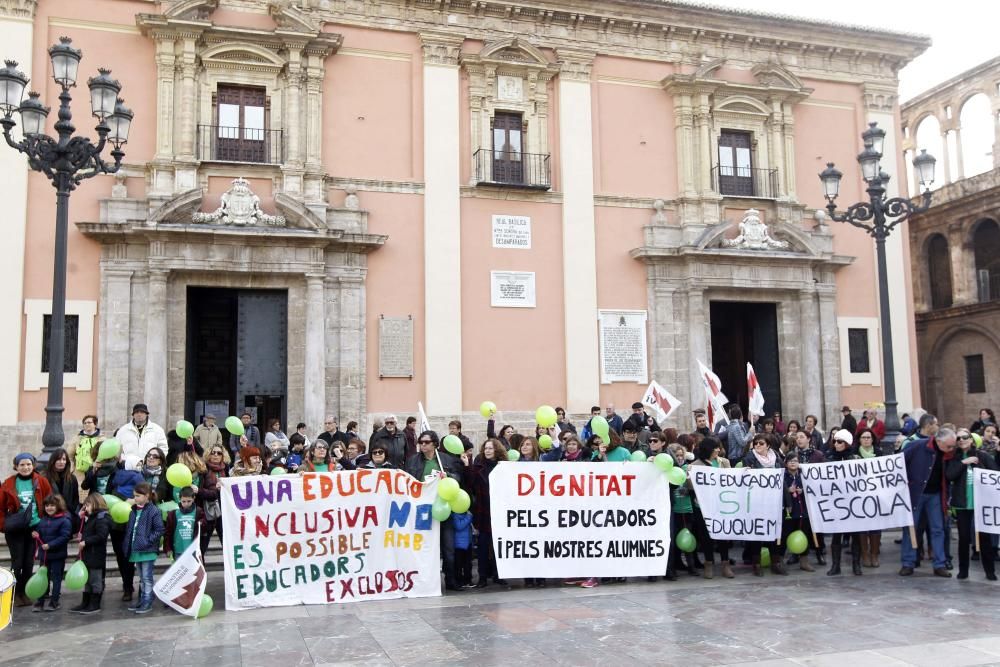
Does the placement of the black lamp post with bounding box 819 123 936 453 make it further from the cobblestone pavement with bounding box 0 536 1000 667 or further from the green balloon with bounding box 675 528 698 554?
the green balloon with bounding box 675 528 698 554

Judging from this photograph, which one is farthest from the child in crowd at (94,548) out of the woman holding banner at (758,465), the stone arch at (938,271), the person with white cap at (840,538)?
the stone arch at (938,271)

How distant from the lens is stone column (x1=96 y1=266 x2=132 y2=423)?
15.6 metres

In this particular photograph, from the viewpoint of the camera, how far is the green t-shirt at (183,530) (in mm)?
8789

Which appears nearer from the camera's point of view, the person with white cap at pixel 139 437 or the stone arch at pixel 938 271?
the person with white cap at pixel 139 437

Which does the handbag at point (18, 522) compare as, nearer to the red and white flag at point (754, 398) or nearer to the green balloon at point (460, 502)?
the green balloon at point (460, 502)

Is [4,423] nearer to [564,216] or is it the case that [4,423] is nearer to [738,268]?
[564,216]

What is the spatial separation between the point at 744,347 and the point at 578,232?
5.57 m

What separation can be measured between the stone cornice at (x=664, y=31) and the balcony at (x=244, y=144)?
265 centimetres

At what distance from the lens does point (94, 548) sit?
8570mm

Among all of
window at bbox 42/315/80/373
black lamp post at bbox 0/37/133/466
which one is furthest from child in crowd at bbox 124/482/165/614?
window at bbox 42/315/80/373

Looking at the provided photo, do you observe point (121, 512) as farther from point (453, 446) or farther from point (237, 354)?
point (237, 354)

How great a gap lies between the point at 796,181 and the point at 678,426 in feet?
21.8

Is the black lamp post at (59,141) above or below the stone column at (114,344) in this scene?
above

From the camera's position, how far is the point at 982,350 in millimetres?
26688
